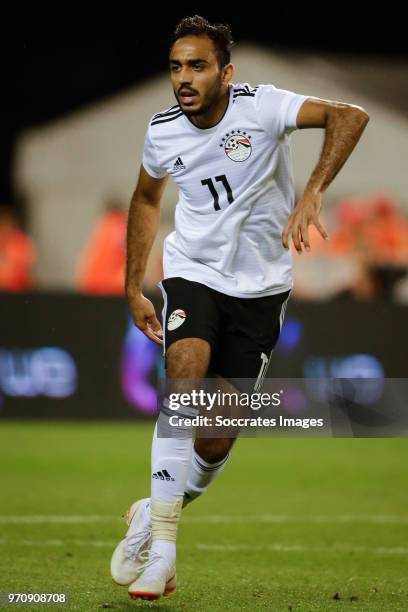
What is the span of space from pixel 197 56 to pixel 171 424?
4.80 ft

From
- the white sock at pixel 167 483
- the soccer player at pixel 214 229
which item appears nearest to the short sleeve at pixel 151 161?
the soccer player at pixel 214 229

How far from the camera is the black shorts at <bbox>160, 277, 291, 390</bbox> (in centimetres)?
492

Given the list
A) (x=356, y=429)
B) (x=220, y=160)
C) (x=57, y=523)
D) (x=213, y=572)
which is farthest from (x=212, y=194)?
(x=57, y=523)

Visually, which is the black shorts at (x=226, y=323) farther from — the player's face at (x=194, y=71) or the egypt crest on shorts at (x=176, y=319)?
the player's face at (x=194, y=71)

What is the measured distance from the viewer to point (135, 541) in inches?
194

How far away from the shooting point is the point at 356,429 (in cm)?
564

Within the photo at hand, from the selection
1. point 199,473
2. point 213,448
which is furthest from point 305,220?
point 199,473

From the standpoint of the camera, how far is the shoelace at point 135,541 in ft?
16.1

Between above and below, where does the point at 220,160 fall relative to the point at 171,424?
above

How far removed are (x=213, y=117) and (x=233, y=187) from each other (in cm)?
30

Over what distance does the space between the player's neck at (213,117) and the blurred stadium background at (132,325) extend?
76.8 inches

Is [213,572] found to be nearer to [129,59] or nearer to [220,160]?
[220,160]

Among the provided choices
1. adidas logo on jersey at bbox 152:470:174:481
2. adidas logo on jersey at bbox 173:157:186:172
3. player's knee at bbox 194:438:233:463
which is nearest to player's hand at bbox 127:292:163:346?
player's knee at bbox 194:438:233:463

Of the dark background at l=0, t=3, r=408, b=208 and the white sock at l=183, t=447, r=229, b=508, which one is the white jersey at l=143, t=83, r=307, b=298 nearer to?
the white sock at l=183, t=447, r=229, b=508
